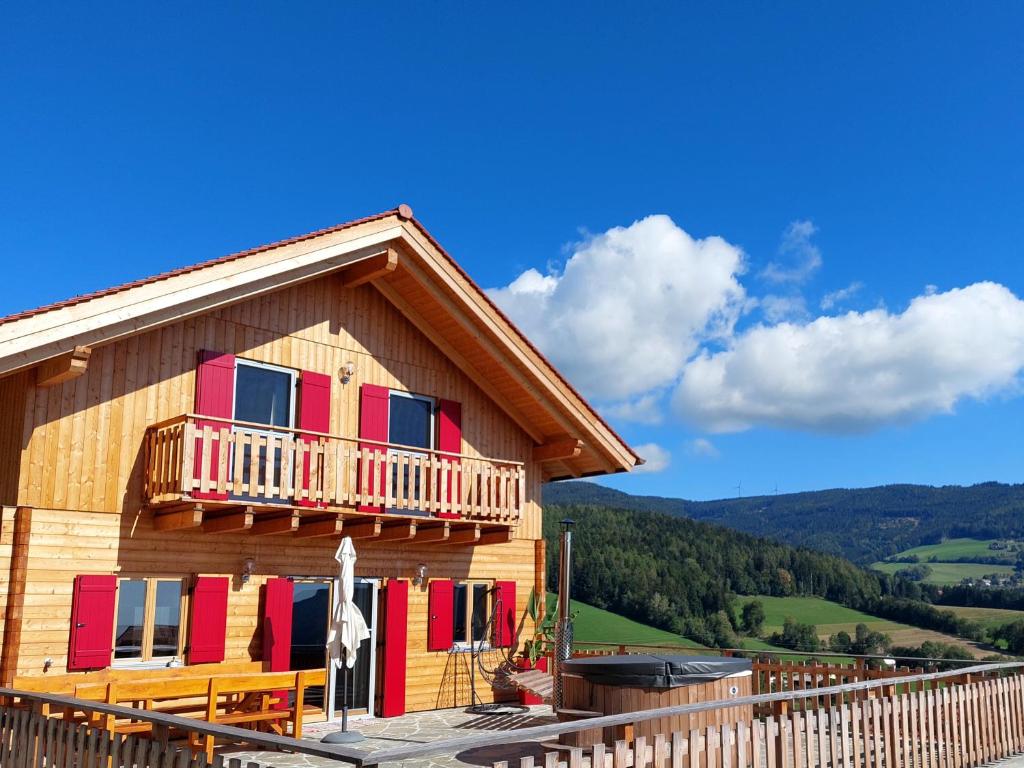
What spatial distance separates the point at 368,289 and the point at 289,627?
5.59 metres

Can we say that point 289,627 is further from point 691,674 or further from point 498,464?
point 691,674

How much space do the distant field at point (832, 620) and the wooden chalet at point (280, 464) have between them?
1635 inches

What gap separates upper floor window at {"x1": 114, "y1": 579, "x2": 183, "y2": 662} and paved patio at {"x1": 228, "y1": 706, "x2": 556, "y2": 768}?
177 cm

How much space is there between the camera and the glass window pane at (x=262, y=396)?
45.1 feet

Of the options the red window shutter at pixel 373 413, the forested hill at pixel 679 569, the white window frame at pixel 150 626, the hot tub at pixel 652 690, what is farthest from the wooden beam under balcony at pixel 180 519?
the forested hill at pixel 679 569

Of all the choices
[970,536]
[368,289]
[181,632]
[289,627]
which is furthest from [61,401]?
[970,536]

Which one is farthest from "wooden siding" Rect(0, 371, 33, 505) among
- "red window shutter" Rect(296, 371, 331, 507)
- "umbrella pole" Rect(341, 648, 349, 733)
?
"umbrella pole" Rect(341, 648, 349, 733)

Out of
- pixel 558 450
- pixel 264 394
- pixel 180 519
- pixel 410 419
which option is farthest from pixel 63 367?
pixel 558 450

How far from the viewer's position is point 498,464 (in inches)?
635

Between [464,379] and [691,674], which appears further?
[464,379]

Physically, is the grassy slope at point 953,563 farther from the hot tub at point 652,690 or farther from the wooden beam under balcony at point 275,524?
the hot tub at point 652,690

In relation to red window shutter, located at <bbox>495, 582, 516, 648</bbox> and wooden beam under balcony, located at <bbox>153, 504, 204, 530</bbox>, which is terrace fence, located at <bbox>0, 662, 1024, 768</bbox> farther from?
red window shutter, located at <bbox>495, 582, 516, 648</bbox>

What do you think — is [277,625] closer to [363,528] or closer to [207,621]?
[207,621]

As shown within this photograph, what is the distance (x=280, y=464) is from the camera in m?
13.0
